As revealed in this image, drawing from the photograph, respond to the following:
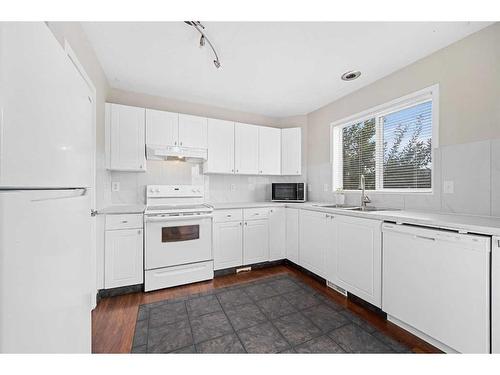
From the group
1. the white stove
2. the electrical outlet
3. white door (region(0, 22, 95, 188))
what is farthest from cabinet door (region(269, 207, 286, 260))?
white door (region(0, 22, 95, 188))

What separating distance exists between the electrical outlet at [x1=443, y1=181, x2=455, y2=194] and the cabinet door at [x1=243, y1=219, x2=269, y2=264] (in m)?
1.92

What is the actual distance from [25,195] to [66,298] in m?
0.40

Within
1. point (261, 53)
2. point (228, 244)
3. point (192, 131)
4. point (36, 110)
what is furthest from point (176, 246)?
point (261, 53)

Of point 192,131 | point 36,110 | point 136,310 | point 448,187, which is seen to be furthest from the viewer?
point 192,131

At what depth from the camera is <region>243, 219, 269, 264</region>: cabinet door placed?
2830 millimetres

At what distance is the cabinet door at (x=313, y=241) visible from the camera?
2.42 metres

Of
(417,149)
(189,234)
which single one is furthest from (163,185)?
(417,149)

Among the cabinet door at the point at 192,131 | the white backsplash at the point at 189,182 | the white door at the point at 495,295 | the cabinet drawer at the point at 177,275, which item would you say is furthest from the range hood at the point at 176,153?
the white door at the point at 495,295

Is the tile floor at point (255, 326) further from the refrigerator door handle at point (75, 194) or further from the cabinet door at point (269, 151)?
the cabinet door at point (269, 151)

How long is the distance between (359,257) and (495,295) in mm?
873

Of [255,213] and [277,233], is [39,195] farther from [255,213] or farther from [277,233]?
[277,233]

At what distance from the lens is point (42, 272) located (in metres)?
0.55

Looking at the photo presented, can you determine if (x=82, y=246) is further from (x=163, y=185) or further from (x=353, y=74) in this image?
(x=353, y=74)

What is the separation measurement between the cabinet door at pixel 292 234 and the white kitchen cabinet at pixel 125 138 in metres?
2.04
